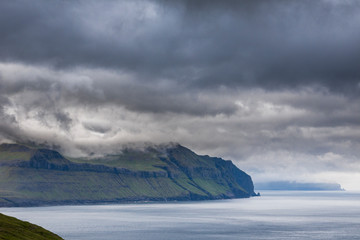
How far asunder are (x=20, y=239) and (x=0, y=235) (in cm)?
854

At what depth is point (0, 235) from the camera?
19375 cm

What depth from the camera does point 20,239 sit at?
19812 centimetres
